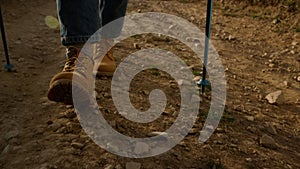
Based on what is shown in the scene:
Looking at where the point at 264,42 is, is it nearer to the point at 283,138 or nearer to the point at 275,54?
the point at 275,54

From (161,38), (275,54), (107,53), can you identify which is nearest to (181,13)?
(161,38)

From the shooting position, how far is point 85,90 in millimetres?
2195

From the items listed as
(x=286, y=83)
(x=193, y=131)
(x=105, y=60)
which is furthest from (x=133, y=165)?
(x=286, y=83)

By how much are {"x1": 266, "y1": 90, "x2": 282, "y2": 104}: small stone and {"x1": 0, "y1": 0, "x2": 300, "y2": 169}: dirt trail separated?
0.04 meters

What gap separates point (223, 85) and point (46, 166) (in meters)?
1.74

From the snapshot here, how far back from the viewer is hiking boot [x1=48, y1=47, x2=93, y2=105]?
2.17m

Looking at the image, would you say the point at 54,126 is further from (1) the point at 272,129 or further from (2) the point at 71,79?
(1) the point at 272,129

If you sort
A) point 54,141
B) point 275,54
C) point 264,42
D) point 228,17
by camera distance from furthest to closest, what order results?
point 228,17
point 264,42
point 275,54
point 54,141

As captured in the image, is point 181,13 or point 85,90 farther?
point 181,13

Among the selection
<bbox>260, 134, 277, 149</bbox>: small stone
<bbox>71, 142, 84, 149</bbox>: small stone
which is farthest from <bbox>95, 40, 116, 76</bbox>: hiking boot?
<bbox>260, 134, 277, 149</bbox>: small stone

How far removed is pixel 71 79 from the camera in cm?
218

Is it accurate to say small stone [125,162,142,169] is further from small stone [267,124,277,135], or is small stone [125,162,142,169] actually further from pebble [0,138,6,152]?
small stone [267,124,277,135]

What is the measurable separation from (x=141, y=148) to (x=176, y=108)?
61cm

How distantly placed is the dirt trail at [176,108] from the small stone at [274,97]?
4cm
